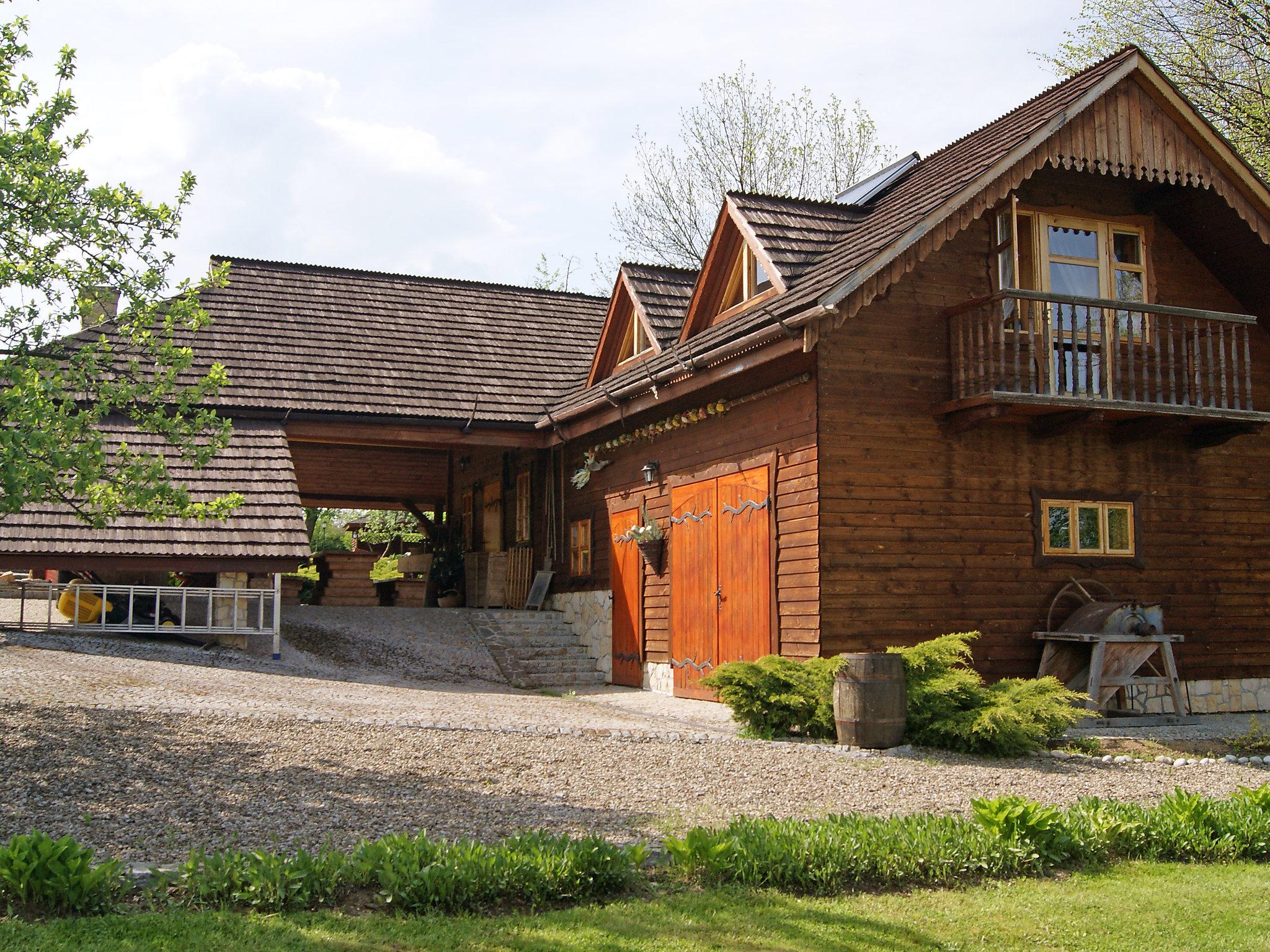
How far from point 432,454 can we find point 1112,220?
14290 mm

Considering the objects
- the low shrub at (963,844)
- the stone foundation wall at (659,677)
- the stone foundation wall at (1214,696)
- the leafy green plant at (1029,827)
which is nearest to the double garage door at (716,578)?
the stone foundation wall at (659,677)

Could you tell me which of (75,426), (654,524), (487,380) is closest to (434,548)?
(487,380)

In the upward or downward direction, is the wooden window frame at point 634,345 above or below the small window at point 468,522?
above

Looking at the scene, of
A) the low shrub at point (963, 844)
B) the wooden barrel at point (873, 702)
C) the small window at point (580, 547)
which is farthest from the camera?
the small window at point (580, 547)

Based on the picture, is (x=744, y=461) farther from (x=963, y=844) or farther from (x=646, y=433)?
(x=963, y=844)

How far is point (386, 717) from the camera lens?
374 inches

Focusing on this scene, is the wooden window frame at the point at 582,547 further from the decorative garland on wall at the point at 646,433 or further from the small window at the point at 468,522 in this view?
the small window at the point at 468,522

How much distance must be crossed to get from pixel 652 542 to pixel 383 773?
7177 mm

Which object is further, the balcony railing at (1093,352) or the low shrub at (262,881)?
the balcony railing at (1093,352)

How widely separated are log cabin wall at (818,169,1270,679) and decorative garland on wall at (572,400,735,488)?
200 centimetres

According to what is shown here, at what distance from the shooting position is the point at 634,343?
53.7ft

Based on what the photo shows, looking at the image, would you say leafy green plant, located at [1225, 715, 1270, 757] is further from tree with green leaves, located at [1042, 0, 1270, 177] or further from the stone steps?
tree with green leaves, located at [1042, 0, 1270, 177]

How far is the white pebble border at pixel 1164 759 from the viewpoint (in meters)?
9.23

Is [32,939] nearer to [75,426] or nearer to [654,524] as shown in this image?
[75,426]
